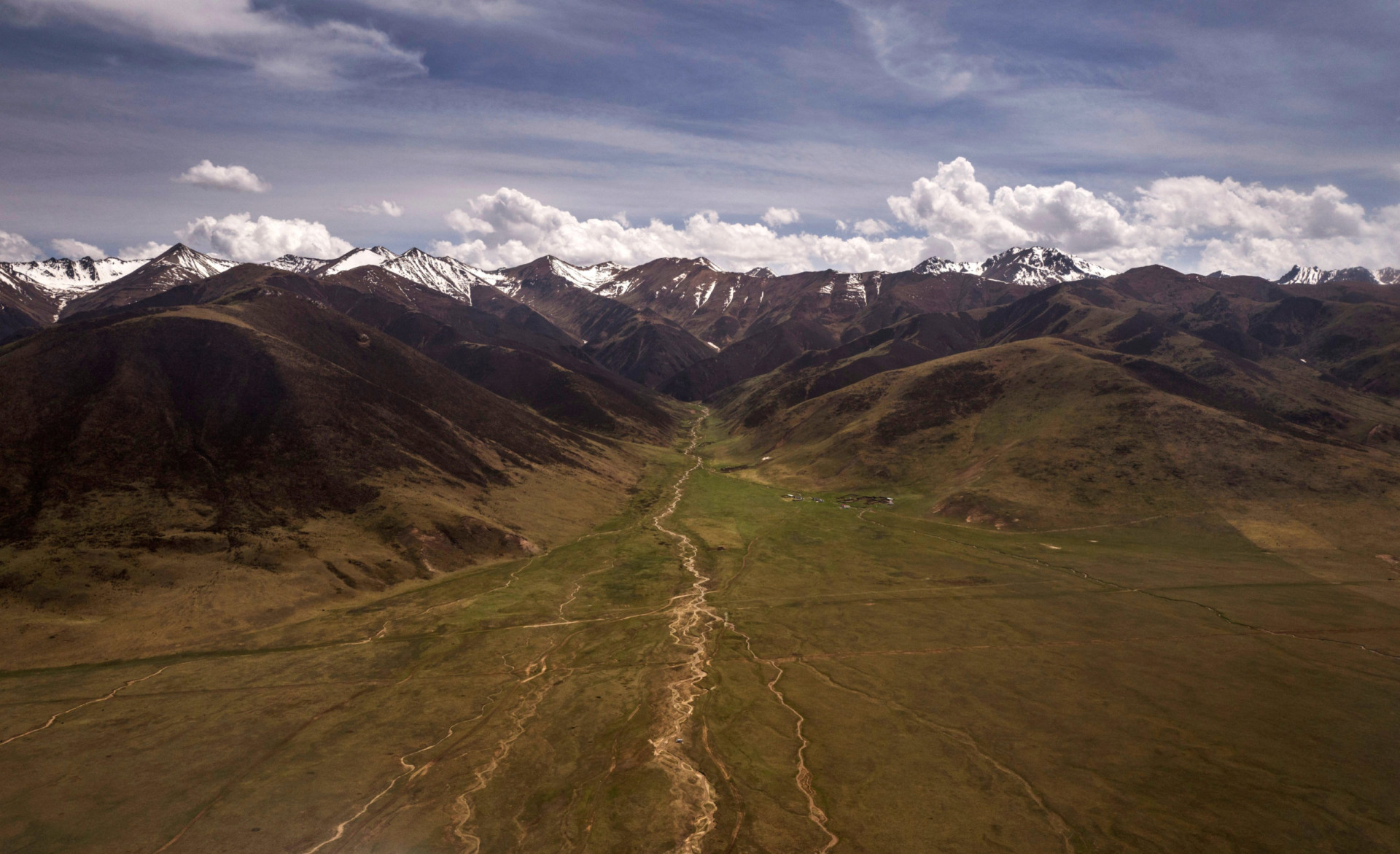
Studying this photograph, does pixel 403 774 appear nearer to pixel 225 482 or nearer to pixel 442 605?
pixel 442 605

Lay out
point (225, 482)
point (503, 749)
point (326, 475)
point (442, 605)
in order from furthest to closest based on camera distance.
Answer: point (326, 475)
point (225, 482)
point (442, 605)
point (503, 749)

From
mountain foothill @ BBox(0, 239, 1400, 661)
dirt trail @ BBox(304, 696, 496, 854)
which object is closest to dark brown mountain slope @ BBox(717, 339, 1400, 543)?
mountain foothill @ BBox(0, 239, 1400, 661)

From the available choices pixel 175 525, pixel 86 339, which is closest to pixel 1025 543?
pixel 175 525

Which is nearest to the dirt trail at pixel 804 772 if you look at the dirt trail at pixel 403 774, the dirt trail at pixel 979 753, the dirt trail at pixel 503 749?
the dirt trail at pixel 979 753

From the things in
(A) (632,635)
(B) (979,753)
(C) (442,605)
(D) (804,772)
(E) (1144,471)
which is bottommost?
(C) (442,605)

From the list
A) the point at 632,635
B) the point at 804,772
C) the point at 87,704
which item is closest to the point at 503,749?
the point at 804,772

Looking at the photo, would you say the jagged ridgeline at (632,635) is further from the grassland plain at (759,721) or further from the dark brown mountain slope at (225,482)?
the dark brown mountain slope at (225,482)

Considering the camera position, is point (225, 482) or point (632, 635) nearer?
point (632, 635)
